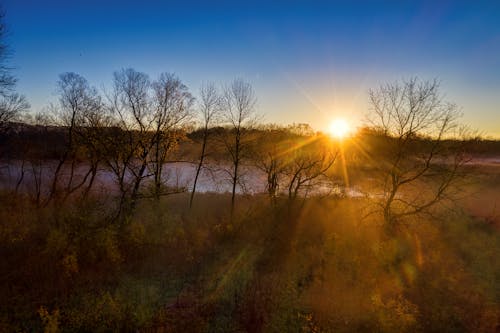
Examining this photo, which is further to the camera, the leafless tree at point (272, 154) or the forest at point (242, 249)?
the leafless tree at point (272, 154)

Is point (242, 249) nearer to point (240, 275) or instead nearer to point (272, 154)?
point (240, 275)

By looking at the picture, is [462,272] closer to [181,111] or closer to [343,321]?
[343,321]

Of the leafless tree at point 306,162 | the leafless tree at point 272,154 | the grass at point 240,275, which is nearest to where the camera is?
the grass at point 240,275

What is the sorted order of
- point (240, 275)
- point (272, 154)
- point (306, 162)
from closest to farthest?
point (240, 275)
point (306, 162)
point (272, 154)

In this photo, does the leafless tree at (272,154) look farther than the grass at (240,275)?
Yes

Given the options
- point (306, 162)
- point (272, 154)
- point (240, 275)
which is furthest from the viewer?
point (272, 154)

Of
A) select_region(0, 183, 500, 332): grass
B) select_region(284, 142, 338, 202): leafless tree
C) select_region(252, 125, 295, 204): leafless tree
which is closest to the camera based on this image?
select_region(0, 183, 500, 332): grass

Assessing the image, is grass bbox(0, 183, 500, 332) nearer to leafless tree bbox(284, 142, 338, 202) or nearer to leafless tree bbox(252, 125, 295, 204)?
leafless tree bbox(284, 142, 338, 202)

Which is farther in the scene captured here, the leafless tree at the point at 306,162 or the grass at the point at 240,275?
the leafless tree at the point at 306,162

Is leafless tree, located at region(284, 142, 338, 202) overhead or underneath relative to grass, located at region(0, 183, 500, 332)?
overhead

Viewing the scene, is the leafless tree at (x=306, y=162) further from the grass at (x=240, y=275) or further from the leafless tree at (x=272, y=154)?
the grass at (x=240, y=275)

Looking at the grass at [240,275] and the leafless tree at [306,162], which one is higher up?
the leafless tree at [306,162]

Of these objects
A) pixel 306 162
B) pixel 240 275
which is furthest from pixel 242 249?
pixel 306 162

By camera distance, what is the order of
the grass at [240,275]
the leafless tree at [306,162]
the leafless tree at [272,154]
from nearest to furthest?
the grass at [240,275] < the leafless tree at [306,162] < the leafless tree at [272,154]
